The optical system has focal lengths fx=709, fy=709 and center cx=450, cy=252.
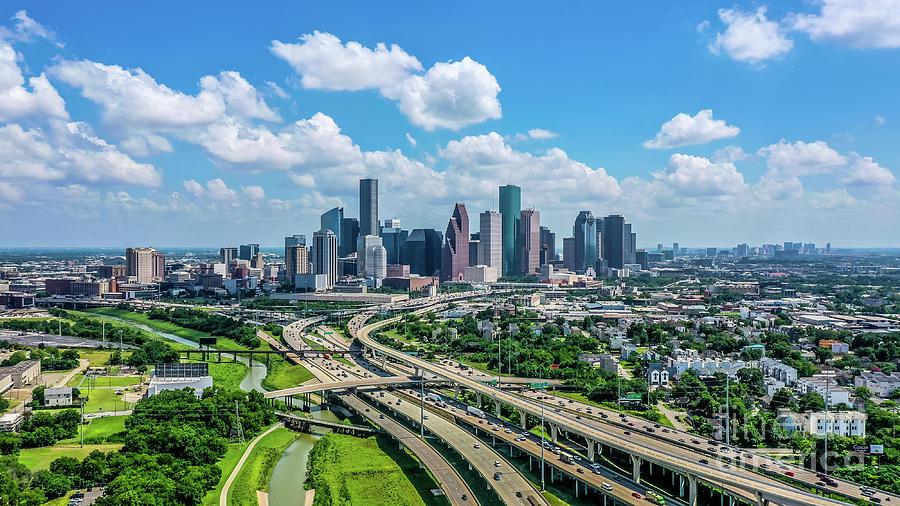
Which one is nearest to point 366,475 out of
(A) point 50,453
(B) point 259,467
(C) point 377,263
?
(B) point 259,467

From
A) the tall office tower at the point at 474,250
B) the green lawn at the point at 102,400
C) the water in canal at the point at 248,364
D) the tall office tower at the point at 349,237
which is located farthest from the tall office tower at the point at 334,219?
the green lawn at the point at 102,400

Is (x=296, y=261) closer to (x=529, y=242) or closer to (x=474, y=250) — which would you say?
(x=474, y=250)

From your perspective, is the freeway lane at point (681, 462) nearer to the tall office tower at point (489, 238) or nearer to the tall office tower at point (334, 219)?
the tall office tower at point (489, 238)

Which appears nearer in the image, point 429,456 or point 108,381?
point 429,456

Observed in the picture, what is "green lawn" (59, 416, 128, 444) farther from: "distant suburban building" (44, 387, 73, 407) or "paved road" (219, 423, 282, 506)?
"paved road" (219, 423, 282, 506)

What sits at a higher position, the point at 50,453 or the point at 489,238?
the point at 489,238

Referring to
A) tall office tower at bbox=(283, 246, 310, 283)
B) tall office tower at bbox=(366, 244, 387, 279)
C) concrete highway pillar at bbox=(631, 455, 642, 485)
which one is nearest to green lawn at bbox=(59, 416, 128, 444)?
concrete highway pillar at bbox=(631, 455, 642, 485)

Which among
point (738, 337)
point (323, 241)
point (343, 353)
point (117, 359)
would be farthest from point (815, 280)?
point (117, 359)
